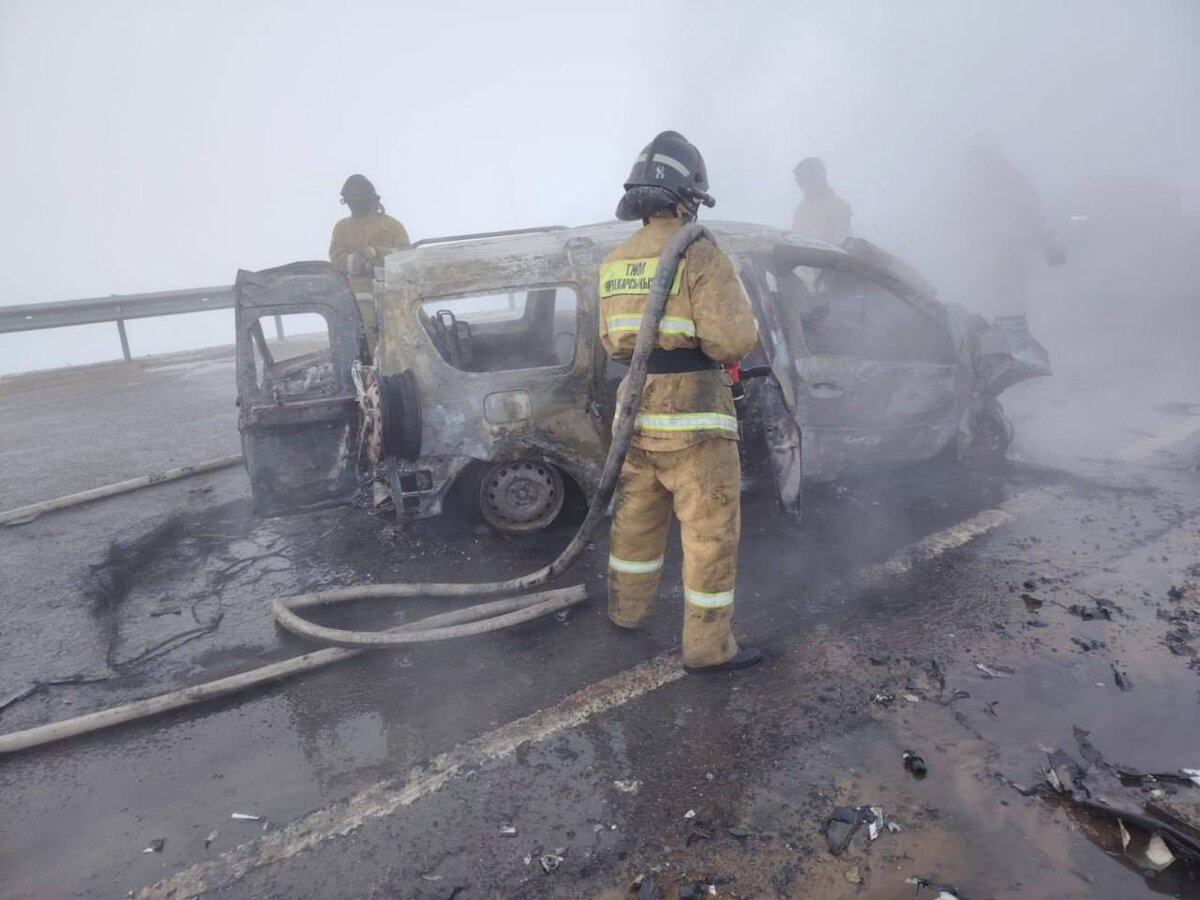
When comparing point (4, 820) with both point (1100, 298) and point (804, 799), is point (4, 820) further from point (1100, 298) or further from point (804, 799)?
point (1100, 298)

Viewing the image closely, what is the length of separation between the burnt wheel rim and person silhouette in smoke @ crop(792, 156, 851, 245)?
5.74m

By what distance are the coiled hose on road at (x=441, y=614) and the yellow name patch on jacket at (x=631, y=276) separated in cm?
5

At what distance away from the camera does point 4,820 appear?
2.63 m

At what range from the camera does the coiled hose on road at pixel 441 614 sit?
3027 millimetres

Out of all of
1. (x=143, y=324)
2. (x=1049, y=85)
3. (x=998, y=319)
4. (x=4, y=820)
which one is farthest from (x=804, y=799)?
(x=143, y=324)

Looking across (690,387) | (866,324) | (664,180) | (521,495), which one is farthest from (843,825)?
(866,324)

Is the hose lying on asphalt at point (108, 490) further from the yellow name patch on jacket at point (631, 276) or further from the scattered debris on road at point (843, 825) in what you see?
the scattered debris on road at point (843, 825)

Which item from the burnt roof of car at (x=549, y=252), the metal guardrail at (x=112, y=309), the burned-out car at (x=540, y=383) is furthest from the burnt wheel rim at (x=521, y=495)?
the metal guardrail at (x=112, y=309)

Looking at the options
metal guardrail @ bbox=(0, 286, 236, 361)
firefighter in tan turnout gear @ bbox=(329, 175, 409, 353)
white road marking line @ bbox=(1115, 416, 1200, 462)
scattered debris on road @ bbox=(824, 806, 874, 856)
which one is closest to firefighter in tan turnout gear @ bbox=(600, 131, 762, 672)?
scattered debris on road @ bbox=(824, 806, 874, 856)

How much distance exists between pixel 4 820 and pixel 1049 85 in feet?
56.0

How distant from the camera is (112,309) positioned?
39.2 ft

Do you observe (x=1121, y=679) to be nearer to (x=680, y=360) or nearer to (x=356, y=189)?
(x=680, y=360)

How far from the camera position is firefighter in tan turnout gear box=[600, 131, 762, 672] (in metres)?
3.09

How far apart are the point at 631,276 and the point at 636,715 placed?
1.82m
